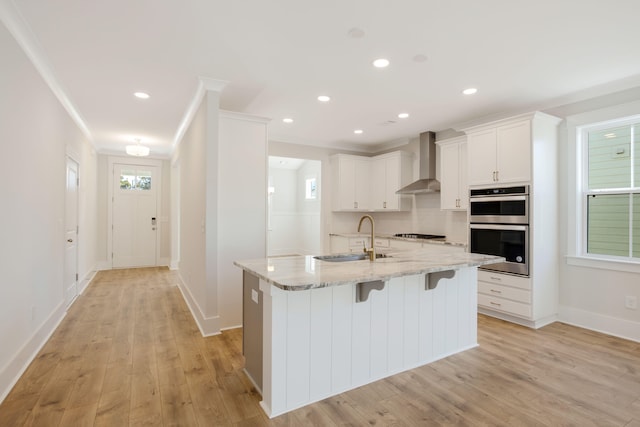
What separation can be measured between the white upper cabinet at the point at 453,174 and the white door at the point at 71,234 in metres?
5.15

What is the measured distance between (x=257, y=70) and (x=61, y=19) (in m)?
1.48

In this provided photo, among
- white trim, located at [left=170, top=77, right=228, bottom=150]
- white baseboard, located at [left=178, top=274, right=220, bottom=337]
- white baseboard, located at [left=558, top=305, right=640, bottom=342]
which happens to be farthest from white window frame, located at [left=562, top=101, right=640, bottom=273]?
white baseboard, located at [left=178, top=274, right=220, bottom=337]

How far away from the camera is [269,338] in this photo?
2.01m

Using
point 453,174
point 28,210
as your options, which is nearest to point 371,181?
point 453,174

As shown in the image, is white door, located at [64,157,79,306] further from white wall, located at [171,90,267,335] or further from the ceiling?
white wall, located at [171,90,267,335]

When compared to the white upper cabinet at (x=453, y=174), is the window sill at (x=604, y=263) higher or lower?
lower

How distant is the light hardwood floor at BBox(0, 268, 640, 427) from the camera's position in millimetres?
2000

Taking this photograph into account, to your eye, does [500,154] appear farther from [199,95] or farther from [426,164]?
[199,95]

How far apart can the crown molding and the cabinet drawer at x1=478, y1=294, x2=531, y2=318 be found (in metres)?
5.16

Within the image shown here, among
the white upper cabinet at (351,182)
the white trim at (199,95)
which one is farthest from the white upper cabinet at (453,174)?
the white trim at (199,95)

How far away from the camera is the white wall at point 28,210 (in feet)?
7.55

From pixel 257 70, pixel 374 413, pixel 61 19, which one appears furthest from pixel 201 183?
pixel 374 413

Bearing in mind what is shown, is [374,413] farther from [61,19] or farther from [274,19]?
[61,19]

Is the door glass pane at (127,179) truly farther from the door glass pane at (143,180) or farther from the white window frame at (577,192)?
the white window frame at (577,192)
